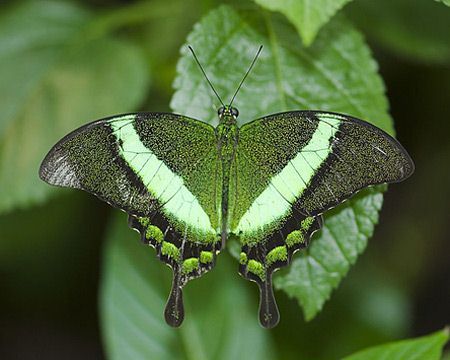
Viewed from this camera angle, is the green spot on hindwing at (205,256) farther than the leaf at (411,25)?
No

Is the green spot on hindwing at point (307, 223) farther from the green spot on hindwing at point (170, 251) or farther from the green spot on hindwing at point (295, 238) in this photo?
the green spot on hindwing at point (170, 251)

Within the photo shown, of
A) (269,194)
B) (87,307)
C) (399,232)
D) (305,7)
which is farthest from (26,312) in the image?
(305,7)

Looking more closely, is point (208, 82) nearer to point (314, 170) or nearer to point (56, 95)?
point (314, 170)

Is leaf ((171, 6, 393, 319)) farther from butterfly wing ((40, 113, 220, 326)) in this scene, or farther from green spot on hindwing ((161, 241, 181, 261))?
green spot on hindwing ((161, 241, 181, 261))

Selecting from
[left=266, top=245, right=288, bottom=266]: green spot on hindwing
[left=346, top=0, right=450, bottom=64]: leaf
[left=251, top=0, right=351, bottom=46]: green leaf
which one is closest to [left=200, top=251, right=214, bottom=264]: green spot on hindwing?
[left=266, top=245, right=288, bottom=266]: green spot on hindwing

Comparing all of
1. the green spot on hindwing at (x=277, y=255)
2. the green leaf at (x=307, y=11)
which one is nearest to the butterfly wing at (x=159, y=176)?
the green spot on hindwing at (x=277, y=255)

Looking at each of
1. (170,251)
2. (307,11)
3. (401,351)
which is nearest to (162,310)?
(170,251)
